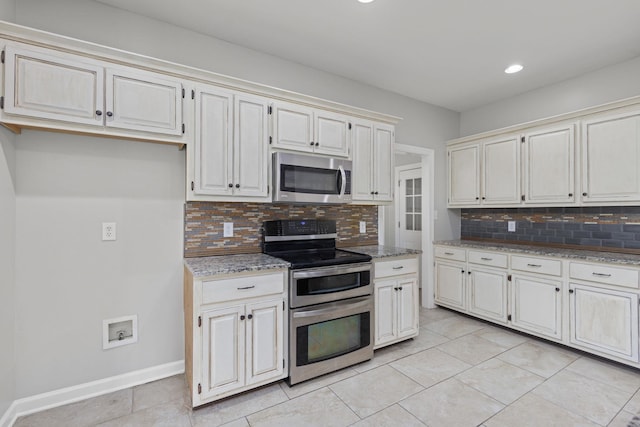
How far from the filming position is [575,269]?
2.76m

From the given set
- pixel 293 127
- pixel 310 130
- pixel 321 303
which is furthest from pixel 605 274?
pixel 293 127

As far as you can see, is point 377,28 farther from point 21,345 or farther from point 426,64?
point 21,345

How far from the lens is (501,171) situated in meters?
3.59

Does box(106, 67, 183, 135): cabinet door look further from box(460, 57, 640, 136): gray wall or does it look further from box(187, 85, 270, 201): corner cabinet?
box(460, 57, 640, 136): gray wall

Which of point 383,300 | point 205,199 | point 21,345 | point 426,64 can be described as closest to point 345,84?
point 426,64

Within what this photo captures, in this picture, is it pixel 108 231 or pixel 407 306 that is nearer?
pixel 108 231

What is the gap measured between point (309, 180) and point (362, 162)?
667mm

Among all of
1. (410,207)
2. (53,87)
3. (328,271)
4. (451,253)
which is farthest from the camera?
(410,207)

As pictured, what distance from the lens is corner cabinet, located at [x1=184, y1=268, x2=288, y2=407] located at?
6.35ft

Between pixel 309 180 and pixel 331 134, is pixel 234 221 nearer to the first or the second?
pixel 309 180

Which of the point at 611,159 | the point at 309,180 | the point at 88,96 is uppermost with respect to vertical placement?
the point at 88,96

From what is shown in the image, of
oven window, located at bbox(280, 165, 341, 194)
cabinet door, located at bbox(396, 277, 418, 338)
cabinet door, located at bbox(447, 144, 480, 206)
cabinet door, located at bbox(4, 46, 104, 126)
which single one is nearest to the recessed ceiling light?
cabinet door, located at bbox(447, 144, 480, 206)

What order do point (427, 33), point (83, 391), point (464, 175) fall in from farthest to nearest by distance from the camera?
1. point (464, 175)
2. point (427, 33)
3. point (83, 391)

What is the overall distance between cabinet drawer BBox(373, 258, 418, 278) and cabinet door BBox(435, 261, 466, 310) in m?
1.10
